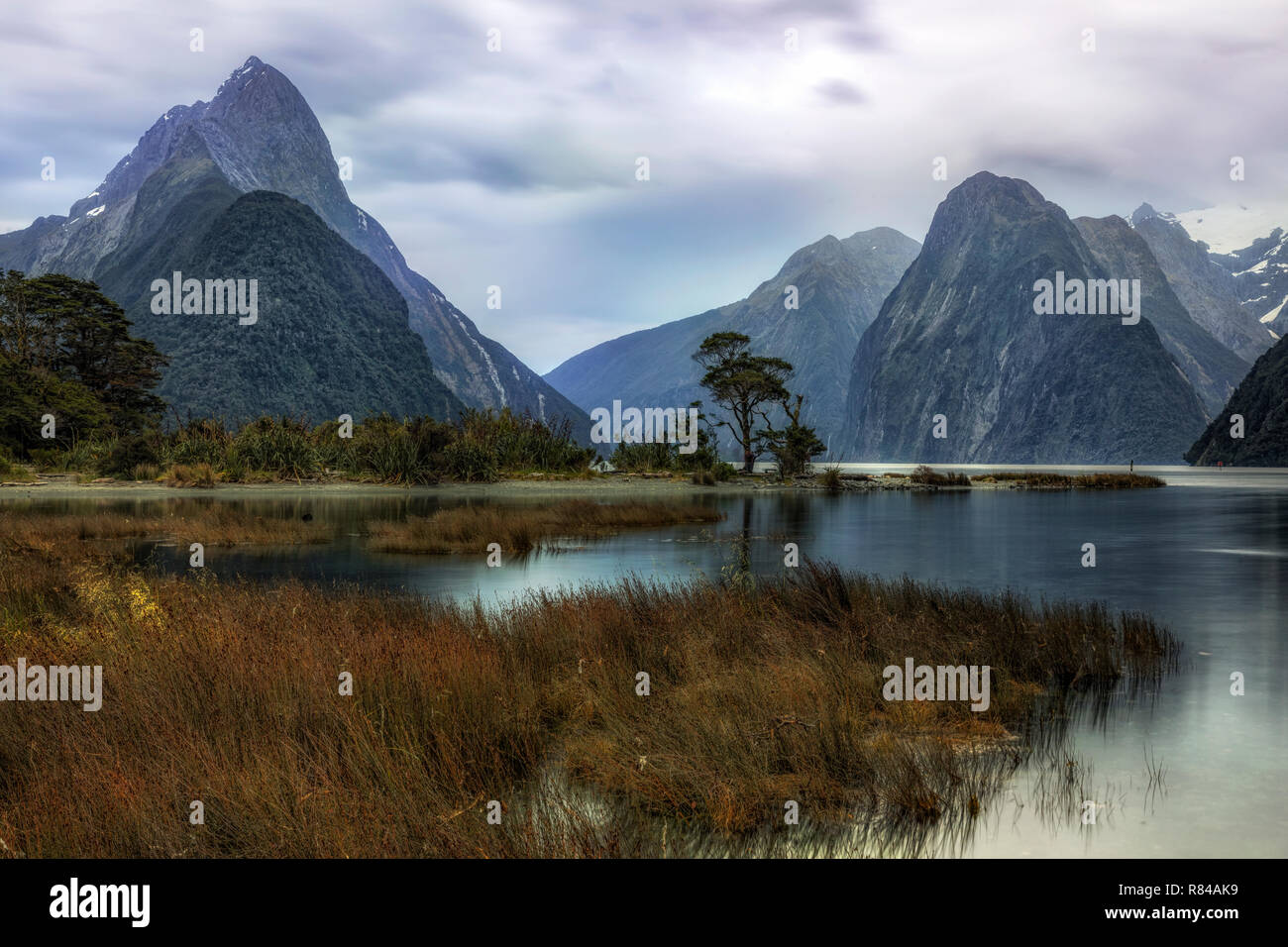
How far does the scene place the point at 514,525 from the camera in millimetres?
27391

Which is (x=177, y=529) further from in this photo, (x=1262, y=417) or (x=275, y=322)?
(x=1262, y=417)

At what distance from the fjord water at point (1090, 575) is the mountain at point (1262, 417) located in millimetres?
106997

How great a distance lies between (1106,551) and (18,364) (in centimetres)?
6301

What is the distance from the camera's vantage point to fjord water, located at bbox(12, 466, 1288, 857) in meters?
6.77

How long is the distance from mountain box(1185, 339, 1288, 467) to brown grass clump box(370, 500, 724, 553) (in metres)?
147

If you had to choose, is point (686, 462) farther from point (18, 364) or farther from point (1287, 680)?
point (1287, 680)

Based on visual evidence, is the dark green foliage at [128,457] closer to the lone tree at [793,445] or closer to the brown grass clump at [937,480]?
the lone tree at [793,445]

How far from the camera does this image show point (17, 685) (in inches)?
319

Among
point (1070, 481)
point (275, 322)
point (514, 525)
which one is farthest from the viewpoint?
point (275, 322)

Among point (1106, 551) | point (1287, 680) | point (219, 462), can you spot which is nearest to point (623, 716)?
point (1287, 680)

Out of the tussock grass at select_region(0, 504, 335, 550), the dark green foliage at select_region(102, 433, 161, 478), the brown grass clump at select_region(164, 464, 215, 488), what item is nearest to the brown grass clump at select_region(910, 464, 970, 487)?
the brown grass clump at select_region(164, 464, 215, 488)

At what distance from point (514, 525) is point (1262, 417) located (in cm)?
16433

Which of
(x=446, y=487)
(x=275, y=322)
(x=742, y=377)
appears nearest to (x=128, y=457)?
(x=446, y=487)

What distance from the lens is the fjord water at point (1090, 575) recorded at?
22.2 ft
